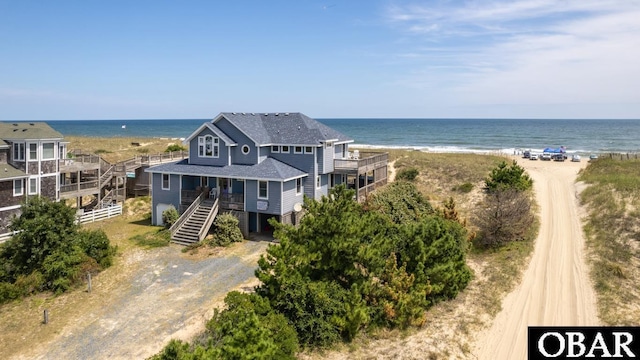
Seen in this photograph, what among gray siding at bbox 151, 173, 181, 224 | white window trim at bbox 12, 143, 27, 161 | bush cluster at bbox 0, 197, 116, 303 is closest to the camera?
bush cluster at bbox 0, 197, 116, 303

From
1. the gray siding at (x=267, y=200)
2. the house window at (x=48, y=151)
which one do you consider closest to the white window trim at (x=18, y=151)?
the house window at (x=48, y=151)

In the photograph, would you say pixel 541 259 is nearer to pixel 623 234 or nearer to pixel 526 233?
pixel 526 233

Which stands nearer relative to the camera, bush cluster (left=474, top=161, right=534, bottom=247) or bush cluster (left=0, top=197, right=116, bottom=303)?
bush cluster (left=0, top=197, right=116, bottom=303)

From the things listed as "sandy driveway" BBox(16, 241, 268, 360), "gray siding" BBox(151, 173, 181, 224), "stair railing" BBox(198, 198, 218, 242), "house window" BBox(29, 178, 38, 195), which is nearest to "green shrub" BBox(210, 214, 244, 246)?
"stair railing" BBox(198, 198, 218, 242)

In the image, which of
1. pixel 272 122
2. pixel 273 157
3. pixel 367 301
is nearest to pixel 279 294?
pixel 367 301

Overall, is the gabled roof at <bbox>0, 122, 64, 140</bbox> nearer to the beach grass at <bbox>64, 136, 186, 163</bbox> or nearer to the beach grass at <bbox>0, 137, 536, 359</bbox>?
the beach grass at <bbox>0, 137, 536, 359</bbox>

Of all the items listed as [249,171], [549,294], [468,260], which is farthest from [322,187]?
[549,294]
